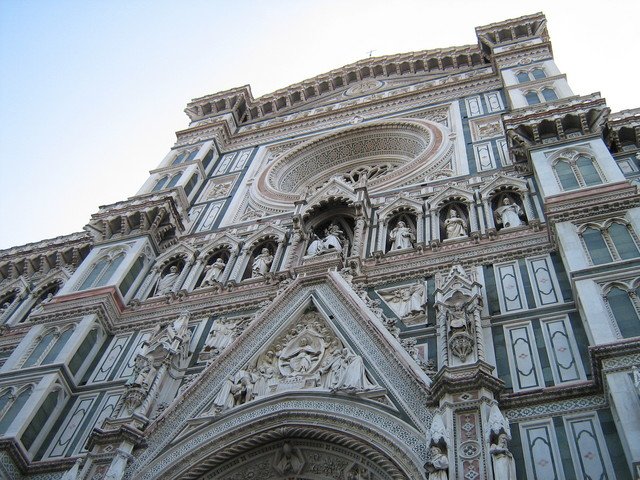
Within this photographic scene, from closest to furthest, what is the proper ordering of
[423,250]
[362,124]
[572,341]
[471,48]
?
[572,341], [423,250], [362,124], [471,48]

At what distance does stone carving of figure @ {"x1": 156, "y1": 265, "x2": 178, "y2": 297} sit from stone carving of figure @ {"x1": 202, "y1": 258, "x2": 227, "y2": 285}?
597 mm

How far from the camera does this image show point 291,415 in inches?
380

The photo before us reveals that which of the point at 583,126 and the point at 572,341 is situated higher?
the point at 583,126

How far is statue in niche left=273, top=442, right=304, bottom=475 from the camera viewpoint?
9430 millimetres

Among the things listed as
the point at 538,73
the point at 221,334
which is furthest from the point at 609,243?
the point at 538,73

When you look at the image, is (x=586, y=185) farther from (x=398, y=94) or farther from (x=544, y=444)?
(x=398, y=94)

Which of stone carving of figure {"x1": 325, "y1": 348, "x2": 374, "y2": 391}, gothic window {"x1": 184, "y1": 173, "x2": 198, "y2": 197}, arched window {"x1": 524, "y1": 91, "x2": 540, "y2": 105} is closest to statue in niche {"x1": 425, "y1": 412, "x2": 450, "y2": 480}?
stone carving of figure {"x1": 325, "y1": 348, "x2": 374, "y2": 391}

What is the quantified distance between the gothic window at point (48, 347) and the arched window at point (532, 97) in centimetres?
965

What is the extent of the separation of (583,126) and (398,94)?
7.19 metres

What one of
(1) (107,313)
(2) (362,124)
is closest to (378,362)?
(1) (107,313)

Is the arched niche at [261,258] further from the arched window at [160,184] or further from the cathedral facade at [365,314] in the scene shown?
the arched window at [160,184]

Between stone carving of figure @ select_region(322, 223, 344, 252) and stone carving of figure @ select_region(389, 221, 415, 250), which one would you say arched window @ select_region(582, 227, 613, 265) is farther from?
stone carving of figure @ select_region(322, 223, 344, 252)

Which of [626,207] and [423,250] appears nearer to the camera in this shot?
[626,207]

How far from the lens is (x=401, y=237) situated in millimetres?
13531
